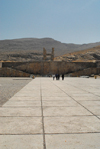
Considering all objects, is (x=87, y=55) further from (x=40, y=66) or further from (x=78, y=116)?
(x=78, y=116)

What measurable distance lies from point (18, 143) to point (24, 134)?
318 millimetres

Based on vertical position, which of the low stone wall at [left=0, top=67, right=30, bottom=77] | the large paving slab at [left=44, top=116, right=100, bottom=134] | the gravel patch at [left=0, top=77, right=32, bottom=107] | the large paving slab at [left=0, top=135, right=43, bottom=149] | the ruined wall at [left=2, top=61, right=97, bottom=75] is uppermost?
the ruined wall at [left=2, top=61, right=97, bottom=75]

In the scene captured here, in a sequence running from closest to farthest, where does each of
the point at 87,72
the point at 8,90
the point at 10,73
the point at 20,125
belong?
the point at 20,125
the point at 8,90
the point at 10,73
the point at 87,72

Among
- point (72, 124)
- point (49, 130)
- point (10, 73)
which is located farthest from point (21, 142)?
point (10, 73)

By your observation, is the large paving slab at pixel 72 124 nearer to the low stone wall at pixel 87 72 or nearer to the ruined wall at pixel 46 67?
the low stone wall at pixel 87 72

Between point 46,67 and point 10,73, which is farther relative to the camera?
point 46,67

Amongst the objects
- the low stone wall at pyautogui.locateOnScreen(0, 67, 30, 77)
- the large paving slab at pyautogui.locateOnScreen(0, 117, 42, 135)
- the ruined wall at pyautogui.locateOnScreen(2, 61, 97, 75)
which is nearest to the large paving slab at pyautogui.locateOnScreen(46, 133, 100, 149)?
the large paving slab at pyautogui.locateOnScreen(0, 117, 42, 135)

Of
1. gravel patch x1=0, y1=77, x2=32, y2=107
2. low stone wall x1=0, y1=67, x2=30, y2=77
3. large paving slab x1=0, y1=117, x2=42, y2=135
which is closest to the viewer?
large paving slab x1=0, y1=117, x2=42, y2=135

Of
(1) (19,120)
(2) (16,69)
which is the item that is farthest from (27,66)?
(1) (19,120)

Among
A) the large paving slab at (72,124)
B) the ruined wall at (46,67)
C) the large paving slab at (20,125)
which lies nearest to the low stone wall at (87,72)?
the ruined wall at (46,67)

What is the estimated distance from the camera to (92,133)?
274 centimetres

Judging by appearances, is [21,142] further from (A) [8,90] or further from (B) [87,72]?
(B) [87,72]

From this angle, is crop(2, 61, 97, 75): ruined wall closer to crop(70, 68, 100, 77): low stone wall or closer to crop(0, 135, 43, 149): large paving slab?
crop(70, 68, 100, 77): low stone wall

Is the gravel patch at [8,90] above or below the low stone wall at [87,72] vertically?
below
